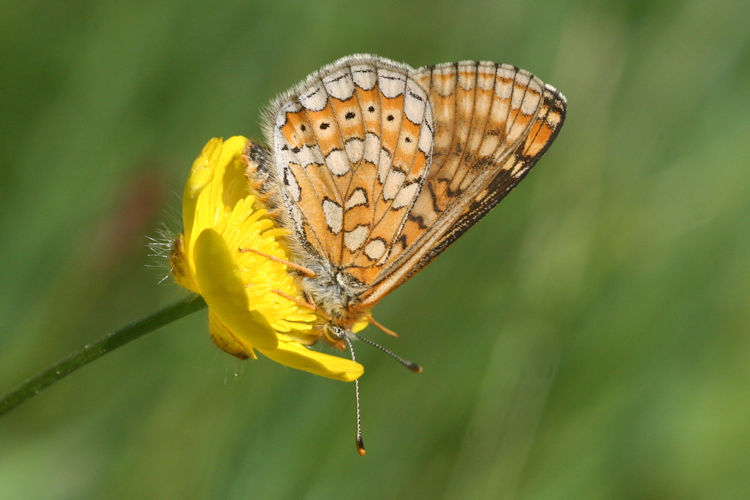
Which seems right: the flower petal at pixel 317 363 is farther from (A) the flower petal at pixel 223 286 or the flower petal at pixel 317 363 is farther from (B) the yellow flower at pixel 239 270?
(A) the flower petal at pixel 223 286

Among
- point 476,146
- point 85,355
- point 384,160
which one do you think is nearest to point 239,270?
point 85,355

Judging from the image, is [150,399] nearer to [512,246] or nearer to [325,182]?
[325,182]

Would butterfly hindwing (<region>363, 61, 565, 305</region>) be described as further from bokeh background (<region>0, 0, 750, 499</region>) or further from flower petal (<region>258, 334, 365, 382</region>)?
bokeh background (<region>0, 0, 750, 499</region>)

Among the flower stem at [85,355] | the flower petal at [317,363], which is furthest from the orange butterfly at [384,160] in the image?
the flower stem at [85,355]

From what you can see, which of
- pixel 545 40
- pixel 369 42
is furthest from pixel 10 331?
pixel 545 40

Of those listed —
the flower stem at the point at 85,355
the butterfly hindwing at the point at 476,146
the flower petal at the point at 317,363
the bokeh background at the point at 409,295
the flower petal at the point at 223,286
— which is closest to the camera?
the flower stem at the point at 85,355

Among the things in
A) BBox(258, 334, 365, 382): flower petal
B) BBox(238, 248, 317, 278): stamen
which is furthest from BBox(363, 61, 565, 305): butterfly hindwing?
BBox(258, 334, 365, 382): flower petal

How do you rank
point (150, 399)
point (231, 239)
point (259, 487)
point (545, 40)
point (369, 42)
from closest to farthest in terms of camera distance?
point (231, 239) → point (259, 487) → point (150, 399) → point (545, 40) → point (369, 42)
